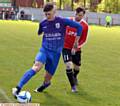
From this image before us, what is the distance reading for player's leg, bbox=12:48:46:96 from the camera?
9977mm

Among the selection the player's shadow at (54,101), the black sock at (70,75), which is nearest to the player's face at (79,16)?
→ the black sock at (70,75)

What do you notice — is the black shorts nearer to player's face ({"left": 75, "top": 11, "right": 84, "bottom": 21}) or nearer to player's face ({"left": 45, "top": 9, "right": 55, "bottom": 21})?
player's face ({"left": 75, "top": 11, "right": 84, "bottom": 21})

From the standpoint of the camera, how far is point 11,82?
1273 centimetres

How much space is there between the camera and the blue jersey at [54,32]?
10.7 m

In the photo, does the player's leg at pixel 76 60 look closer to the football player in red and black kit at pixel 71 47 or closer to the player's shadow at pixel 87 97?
the football player in red and black kit at pixel 71 47

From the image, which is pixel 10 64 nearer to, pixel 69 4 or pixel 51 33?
pixel 51 33

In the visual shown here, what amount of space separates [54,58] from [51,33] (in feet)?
1.81

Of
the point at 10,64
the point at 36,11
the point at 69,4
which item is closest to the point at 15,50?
the point at 10,64

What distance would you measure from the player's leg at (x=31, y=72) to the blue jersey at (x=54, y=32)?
30 cm

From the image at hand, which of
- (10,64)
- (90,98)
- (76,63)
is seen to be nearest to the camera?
(90,98)

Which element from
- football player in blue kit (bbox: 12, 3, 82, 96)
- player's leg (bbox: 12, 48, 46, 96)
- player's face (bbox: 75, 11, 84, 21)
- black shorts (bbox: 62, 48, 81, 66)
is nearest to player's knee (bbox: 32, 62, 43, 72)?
player's leg (bbox: 12, 48, 46, 96)

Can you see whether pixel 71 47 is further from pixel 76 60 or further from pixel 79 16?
pixel 76 60

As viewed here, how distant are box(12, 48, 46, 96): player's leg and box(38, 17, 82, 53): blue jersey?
298 mm

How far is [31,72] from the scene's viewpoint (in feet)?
33.2
